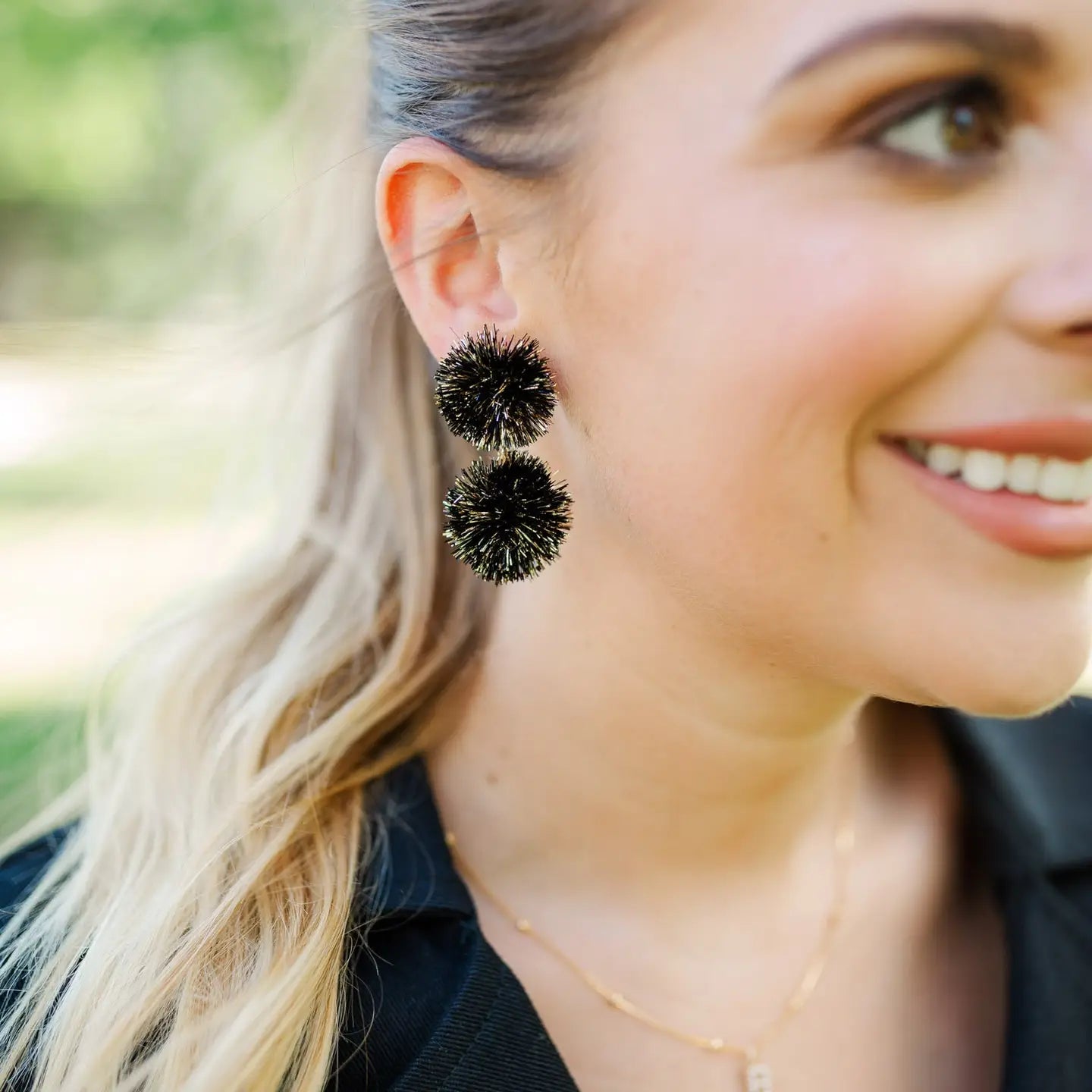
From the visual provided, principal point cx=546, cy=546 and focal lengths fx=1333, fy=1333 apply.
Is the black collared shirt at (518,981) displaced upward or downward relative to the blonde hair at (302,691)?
downward

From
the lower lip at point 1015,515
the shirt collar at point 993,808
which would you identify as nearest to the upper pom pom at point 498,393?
the lower lip at point 1015,515

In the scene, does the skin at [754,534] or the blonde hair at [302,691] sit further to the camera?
the blonde hair at [302,691]

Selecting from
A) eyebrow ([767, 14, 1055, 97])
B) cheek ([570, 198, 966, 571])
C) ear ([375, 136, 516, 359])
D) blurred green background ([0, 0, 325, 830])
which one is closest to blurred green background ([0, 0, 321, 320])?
blurred green background ([0, 0, 325, 830])

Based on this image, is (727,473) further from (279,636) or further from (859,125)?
(279,636)

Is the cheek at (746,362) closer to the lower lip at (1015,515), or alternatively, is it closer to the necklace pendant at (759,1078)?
the lower lip at (1015,515)

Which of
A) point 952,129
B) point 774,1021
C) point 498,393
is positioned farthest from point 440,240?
point 774,1021

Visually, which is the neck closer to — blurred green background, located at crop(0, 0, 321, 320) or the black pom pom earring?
the black pom pom earring

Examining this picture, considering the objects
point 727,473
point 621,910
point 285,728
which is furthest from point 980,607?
point 285,728

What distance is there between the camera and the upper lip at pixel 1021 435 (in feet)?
4.11

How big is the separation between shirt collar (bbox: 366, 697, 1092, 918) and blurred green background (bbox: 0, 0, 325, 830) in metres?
0.60

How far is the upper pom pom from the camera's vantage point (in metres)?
1.48

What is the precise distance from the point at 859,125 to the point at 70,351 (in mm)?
1078

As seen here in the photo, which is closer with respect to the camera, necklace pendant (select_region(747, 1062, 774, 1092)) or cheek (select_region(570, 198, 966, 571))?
cheek (select_region(570, 198, 966, 571))

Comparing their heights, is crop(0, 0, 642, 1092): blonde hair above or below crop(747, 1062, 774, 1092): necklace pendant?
above
